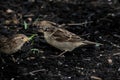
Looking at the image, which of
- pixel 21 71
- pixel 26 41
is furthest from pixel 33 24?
pixel 21 71

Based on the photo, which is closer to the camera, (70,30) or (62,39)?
(62,39)

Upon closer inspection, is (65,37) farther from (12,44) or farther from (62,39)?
(12,44)

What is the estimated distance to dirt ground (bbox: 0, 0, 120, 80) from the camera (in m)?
7.29

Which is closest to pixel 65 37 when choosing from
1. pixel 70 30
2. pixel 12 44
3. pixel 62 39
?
pixel 62 39

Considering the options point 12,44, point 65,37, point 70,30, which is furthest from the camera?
point 70,30

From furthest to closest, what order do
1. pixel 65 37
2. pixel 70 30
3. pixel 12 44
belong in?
pixel 70 30 < pixel 65 37 < pixel 12 44

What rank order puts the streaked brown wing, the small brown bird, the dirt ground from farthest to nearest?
the streaked brown wing, the small brown bird, the dirt ground

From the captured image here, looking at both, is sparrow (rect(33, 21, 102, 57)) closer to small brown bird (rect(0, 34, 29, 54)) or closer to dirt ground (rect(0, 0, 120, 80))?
dirt ground (rect(0, 0, 120, 80))

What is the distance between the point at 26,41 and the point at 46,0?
2637 mm

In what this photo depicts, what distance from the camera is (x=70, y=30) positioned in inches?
351

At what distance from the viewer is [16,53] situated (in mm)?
7871

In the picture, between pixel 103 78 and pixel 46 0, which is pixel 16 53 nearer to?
pixel 103 78

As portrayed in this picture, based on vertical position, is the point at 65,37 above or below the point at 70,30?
above

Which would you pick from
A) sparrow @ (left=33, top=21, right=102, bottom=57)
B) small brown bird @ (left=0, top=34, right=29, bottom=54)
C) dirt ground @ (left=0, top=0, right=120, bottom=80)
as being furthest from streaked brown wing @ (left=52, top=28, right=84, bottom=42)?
small brown bird @ (left=0, top=34, right=29, bottom=54)
